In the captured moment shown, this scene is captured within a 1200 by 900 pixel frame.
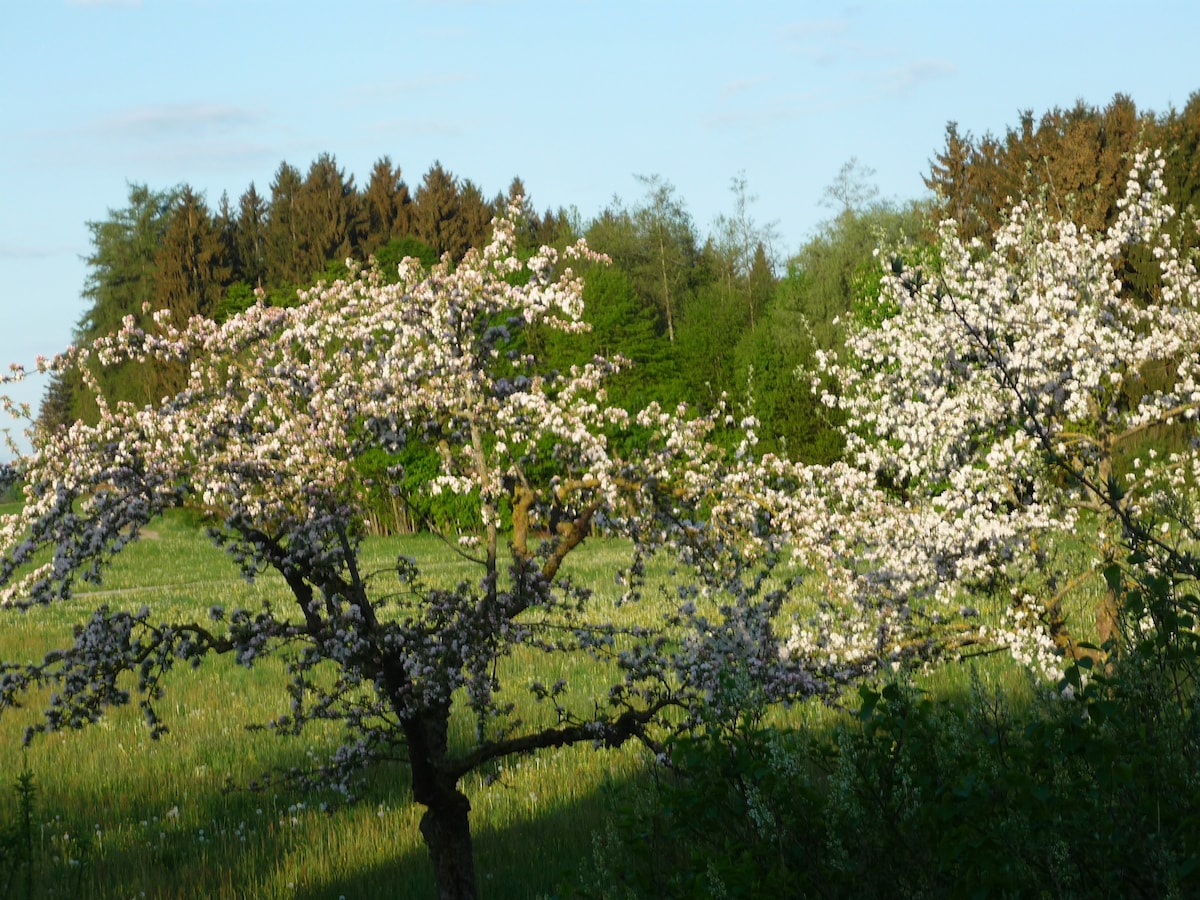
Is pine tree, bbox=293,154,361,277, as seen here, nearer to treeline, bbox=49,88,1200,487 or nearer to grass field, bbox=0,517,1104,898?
treeline, bbox=49,88,1200,487

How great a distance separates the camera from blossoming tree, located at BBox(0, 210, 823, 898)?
7172 millimetres

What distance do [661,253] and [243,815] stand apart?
50.1m

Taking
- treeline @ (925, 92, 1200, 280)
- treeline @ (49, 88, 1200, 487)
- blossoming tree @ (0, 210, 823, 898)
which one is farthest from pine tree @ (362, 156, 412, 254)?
blossoming tree @ (0, 210, 823, 898)

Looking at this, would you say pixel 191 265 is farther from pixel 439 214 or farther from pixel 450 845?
pixel 450 845

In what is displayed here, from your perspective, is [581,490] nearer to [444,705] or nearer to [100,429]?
[444,705]

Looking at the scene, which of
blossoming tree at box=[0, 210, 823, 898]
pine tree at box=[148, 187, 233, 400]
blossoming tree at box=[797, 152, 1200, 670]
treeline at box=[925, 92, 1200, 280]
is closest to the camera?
blossoming tree at box=[0, 210, 823, 898]

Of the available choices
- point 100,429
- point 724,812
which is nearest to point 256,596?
point 100,429

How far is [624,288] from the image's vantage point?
40844mm

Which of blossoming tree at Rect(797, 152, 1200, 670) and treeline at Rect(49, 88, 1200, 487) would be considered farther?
treeline at Rect(49, 88, 1200, 487)

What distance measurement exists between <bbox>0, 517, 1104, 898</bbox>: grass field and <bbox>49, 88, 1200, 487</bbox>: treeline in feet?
57.3

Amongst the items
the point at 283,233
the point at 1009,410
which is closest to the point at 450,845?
the point at 1009,410

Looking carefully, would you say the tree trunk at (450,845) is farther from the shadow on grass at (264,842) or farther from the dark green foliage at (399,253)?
the dark green foliage at (399,253)

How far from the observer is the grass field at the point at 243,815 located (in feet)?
28.0

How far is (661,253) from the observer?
58.5 meters
